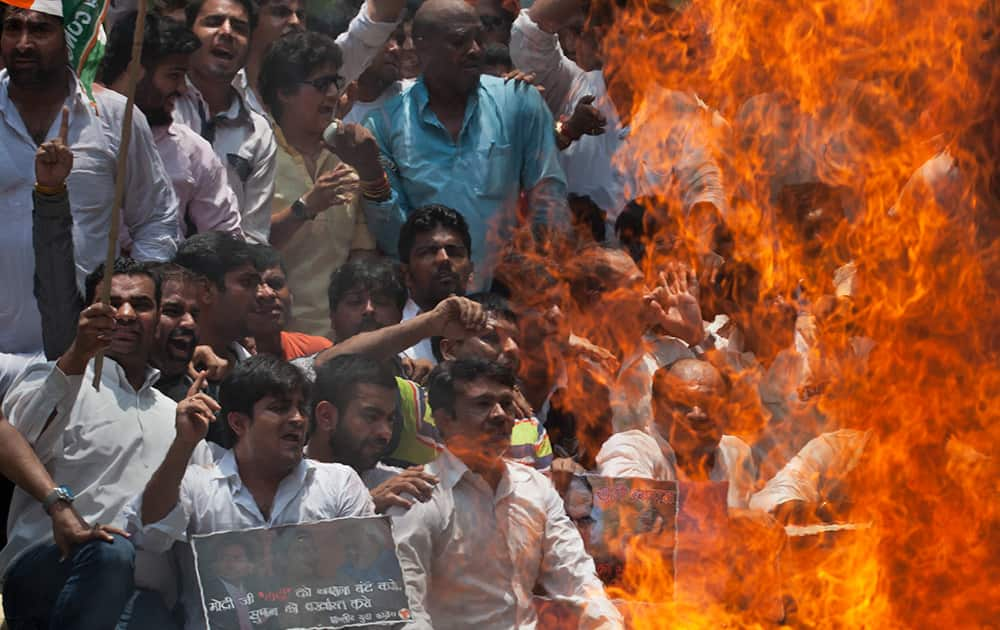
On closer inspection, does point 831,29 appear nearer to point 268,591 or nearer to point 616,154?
point 616,154

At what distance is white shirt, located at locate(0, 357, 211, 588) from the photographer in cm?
734

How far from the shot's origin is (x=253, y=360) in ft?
25.5

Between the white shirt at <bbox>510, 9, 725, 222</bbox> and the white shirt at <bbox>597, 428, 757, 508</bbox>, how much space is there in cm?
176

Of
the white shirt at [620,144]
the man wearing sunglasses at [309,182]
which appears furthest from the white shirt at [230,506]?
the white shirt at [620,144]

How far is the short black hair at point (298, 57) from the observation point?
9484mm

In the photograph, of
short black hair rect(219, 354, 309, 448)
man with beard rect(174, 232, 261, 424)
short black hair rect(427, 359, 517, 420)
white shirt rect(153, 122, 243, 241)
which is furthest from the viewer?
white shirt rect(153, 122, 243, 241)

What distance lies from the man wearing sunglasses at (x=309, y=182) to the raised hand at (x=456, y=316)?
1042 mm

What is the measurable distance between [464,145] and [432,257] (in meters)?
0.83

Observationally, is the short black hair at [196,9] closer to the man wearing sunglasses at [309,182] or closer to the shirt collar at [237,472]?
the man wearing sunglasses at [309,182]

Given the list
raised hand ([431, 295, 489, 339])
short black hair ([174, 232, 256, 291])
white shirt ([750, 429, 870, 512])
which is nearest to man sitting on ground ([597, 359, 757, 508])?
white shirt ([750, 429, 870, 512])

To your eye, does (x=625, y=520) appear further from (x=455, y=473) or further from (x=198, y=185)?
(x=198, y=185)

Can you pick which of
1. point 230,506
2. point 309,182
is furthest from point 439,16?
point 230,506

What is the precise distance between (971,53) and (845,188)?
3.22ft

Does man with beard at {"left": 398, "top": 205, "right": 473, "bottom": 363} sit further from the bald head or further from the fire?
the bald head
